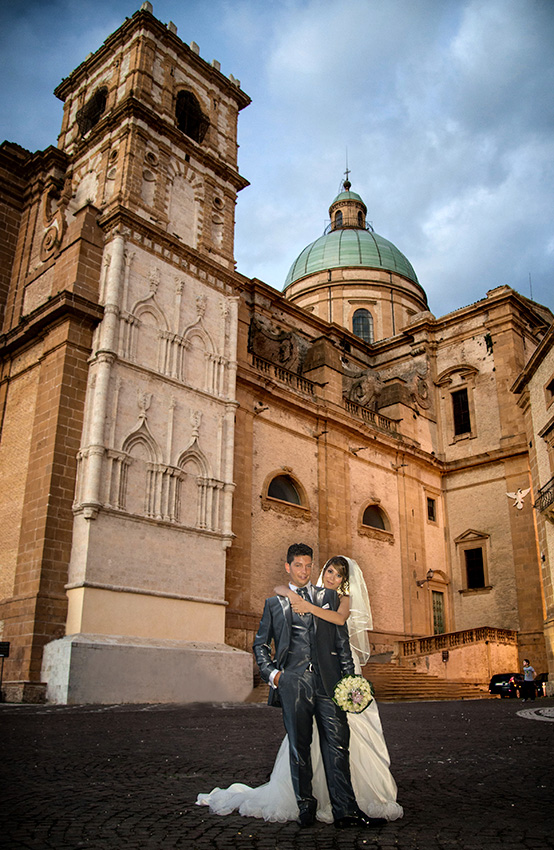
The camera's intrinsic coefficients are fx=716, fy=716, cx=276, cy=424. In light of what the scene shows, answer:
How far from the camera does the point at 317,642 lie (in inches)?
191

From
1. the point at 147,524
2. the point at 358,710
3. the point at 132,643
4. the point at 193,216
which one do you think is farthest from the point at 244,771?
the point at 193,216

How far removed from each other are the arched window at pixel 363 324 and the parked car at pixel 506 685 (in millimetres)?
21345

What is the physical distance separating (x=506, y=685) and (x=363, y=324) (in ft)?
74.8

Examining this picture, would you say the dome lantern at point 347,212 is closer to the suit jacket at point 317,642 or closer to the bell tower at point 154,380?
the bell tower at point 154,380

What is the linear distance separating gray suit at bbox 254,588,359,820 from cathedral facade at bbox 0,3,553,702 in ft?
38.9

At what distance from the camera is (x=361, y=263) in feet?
137

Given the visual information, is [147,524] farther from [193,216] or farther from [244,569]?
[193,216]

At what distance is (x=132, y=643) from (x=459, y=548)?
→ 17673 millimetres

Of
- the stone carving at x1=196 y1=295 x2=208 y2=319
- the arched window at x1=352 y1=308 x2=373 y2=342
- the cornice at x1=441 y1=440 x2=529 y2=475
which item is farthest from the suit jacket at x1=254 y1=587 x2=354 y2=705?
the arched window at x1=352 y1=308 x2=373 y2=342

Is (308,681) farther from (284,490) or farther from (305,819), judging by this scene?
(284,490)

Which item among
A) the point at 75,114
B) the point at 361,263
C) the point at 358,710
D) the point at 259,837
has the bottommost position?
the point at 259,837

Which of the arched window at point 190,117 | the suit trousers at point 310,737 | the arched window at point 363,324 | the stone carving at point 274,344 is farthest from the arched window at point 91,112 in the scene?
the suit trousers at point 310,737

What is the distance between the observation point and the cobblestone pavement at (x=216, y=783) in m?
4.18

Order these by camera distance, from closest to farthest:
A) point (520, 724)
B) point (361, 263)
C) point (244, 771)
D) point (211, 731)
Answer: point (244, 771) < point (211, 731) < point (520, 724) < point (361, 263)
